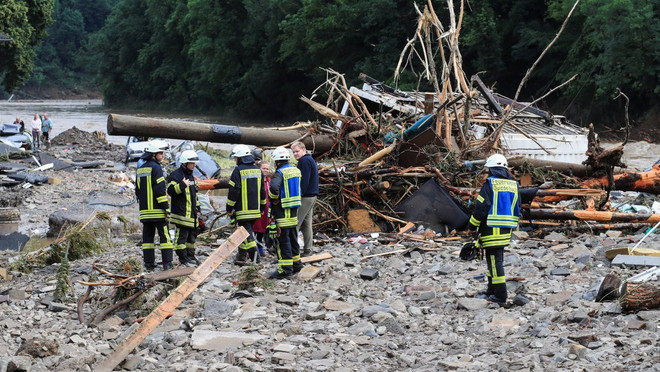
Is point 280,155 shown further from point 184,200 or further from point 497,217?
point 497,217

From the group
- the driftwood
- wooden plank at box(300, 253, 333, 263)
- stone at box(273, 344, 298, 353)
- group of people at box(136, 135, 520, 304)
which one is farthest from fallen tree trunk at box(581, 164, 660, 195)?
stone at box(273, 344, 298, 353)

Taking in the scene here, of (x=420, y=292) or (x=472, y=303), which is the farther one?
(x=420, y=292)

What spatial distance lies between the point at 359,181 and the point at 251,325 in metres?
4.70

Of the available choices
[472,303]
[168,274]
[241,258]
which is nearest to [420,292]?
[472,303]

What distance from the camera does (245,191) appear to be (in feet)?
30.7

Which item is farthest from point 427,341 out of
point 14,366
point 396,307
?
point 14,366

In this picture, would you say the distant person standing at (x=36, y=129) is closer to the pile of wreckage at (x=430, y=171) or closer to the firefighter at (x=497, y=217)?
the pile of wreckage at (x=430, y=171)

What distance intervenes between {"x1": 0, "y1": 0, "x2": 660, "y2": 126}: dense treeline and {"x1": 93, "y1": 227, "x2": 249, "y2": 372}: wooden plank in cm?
1698

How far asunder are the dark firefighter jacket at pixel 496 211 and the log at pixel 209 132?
4423mm

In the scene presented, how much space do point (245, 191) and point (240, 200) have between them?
0.38 feet

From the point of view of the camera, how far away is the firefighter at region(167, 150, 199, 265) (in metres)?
9.18

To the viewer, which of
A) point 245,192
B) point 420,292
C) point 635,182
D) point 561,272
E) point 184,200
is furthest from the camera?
point 635,182

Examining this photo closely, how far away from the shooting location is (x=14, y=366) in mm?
6199

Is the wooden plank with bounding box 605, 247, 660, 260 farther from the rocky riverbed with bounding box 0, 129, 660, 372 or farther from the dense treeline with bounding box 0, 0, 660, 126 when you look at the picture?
the dense treeline with bounding box 0, 0, 660, 126
